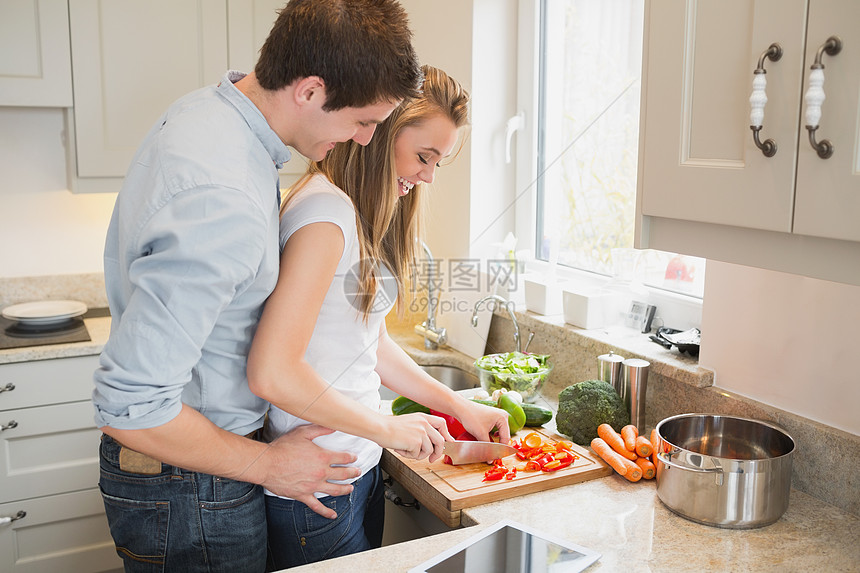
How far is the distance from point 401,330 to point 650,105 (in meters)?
1.51

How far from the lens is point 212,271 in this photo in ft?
2.85

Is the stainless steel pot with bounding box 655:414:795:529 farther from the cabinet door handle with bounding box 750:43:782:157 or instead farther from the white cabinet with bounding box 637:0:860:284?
the cabinet door handle with bounding box 750:43:782:157

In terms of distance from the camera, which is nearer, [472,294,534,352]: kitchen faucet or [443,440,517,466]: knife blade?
[443,440,517,466]: knife blade

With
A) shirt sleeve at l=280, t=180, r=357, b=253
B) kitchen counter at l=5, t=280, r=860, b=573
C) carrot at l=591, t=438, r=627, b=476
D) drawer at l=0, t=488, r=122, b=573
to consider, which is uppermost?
shirt sleeve at l=280, t=180, r=357, b=253

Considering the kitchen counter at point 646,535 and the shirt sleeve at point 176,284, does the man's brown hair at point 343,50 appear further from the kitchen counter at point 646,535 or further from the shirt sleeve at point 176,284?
the kitchen counter at point 646,535

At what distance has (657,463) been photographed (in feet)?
4.19

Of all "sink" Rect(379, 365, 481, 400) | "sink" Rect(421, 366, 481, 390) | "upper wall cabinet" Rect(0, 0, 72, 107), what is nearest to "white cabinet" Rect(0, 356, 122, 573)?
"upper wall cabinet" Rect(0, 0, 72, 107)

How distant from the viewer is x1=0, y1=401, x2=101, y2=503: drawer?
85.5 inches

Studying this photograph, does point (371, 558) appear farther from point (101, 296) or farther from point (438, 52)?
point (101, 296)

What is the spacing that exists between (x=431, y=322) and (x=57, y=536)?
1.33 metres

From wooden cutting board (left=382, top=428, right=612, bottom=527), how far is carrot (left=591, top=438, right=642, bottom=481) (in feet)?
0.06

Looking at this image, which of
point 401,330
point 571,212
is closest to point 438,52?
point 571,212

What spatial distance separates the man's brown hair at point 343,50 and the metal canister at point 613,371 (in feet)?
2.80

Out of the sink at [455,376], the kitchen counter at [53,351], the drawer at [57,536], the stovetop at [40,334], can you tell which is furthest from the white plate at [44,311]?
the sink at [455,376]
